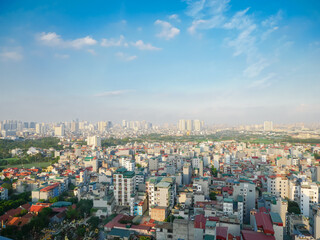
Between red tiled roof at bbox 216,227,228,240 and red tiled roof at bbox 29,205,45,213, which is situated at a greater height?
red tiled roof at bbox 216,227,228,240

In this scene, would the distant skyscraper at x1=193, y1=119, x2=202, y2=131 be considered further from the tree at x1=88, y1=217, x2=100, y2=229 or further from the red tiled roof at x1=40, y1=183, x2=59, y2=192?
the tree at x1=88, y1=217, x2=100, y2=229

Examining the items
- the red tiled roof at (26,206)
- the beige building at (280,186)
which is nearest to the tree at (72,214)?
the red tiled roof at (26,206)

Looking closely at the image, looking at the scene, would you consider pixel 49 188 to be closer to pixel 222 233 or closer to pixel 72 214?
pixel 72 214

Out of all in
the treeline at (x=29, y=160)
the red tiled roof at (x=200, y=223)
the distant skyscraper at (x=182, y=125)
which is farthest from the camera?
the distant skyscraper at (x=182, y=125)

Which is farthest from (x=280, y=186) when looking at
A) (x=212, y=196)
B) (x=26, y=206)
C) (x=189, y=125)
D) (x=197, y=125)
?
(x=197, y=125)

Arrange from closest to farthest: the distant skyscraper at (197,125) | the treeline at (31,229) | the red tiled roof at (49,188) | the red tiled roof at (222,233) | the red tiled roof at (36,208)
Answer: the red tiled roof at (222,233) < the treeline at (31,229) < the red tiled roof at (36,208) < the red tiled roof at (49,188) < the distant skyscraper at (197,125)

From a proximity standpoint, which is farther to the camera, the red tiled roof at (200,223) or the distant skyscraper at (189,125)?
the distant skyscraper at (189,125)

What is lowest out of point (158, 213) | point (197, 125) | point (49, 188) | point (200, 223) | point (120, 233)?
point (120, 233)

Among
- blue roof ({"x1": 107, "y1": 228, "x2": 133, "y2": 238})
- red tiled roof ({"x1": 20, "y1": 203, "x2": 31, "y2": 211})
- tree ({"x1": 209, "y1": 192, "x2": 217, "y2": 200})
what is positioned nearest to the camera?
blue roof ({"x1": 107, "y1": 228, "x2": 133, "y2": 238})

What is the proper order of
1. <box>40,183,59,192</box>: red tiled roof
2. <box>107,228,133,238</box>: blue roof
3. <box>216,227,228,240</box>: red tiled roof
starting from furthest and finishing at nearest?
1. <box>40,183,59,192</box>: red tiled roof
2. <box>107,228,133,238</box>: blue roof
3. <box>216,227,228,240</box>: red tiled roof

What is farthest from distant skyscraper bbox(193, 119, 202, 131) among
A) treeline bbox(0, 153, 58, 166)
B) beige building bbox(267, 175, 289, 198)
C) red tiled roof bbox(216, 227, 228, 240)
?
red tiled roof bbox(216, 227, 228, 240)

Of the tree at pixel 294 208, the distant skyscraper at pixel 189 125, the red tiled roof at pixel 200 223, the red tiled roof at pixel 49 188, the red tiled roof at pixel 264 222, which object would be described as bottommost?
the tree at pixel 294 208

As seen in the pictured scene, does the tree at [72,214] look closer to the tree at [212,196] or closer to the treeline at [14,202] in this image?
the treeline at [14,202]
